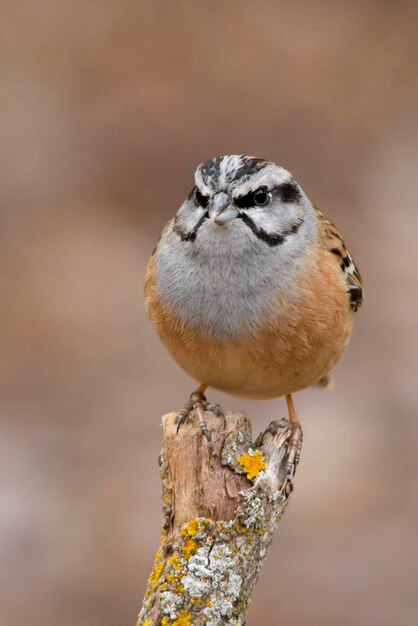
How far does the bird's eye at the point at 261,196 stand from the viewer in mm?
5316

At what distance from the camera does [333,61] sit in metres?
12.9

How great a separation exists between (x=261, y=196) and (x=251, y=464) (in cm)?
140

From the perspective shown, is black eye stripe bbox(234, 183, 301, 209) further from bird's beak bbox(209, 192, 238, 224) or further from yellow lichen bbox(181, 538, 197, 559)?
yellow lichen bbox(181, 538, 197, 559)

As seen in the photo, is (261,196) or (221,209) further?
(261,196)

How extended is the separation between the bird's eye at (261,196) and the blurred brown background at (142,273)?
378 cm

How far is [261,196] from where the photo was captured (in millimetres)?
5363

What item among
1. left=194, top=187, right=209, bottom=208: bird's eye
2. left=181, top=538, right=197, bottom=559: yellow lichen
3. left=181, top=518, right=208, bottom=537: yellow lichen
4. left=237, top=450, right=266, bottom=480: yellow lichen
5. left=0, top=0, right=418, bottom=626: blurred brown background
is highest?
left=0, top=0, right=418, bottom=626: blurred brown background

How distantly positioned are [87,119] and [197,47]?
1.51 metres

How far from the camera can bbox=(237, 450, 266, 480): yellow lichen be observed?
184 inches

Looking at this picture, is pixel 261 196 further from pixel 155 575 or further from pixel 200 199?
pixel 155 575

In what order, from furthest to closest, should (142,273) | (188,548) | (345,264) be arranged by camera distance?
(142,273), (345,264), (188,548)

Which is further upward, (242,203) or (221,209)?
(242,203)

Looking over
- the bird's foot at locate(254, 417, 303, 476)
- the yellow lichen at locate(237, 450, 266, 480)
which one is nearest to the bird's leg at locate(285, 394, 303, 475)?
the bird's foot at locate(254, 417, 303, 476)

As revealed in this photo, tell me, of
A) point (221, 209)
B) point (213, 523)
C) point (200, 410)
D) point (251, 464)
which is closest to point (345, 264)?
point (221, 209)
